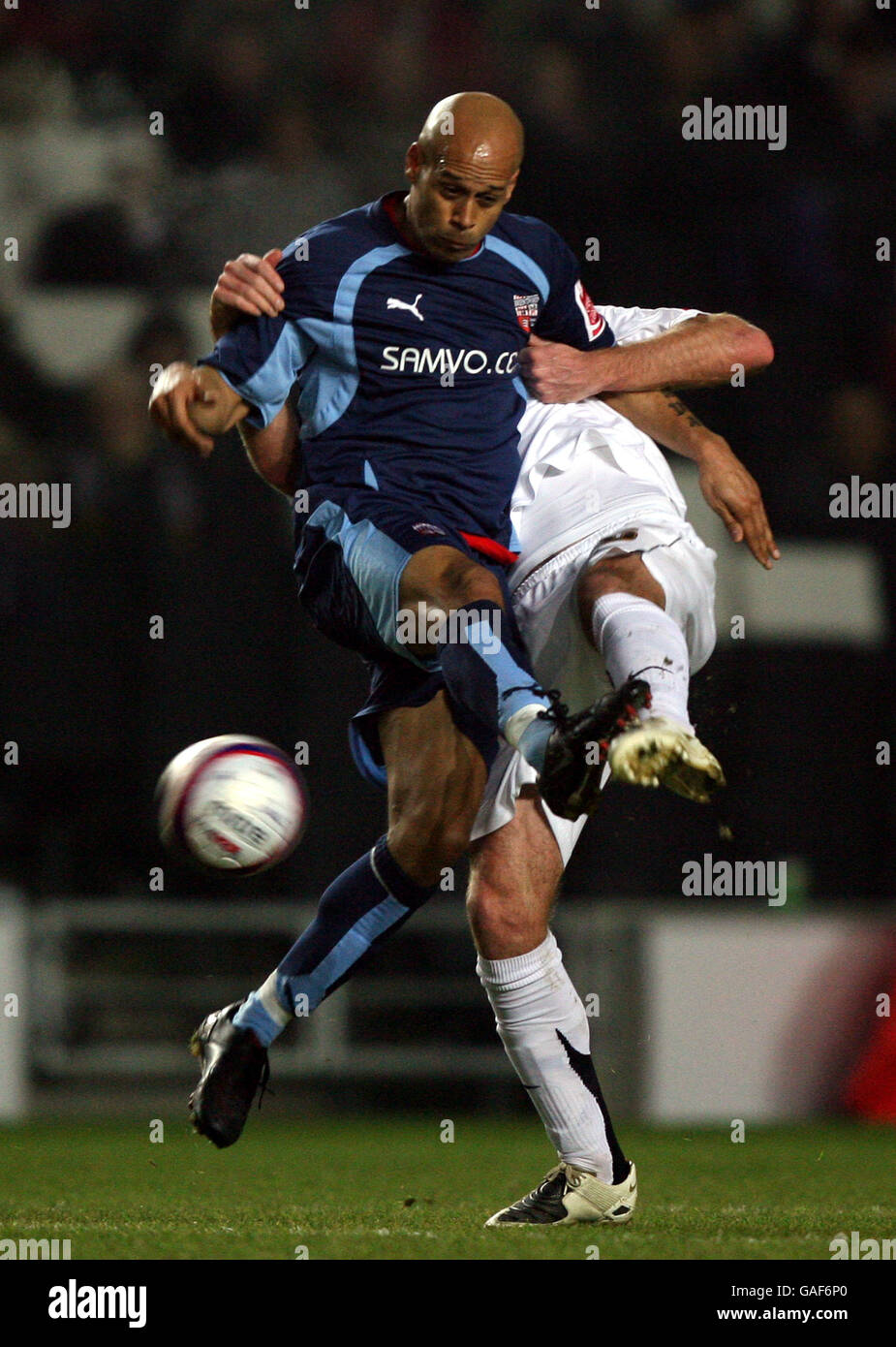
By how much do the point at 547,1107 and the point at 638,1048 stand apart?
112 inches

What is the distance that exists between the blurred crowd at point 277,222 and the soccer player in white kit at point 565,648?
9.84ft

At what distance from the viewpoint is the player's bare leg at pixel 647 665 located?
2.84m

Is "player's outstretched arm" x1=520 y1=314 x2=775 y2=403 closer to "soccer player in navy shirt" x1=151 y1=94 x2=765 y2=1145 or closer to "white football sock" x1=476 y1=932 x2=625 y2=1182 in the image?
"soccer player in navy shirt" x1=151 y1=94 x2=765 y2=1145

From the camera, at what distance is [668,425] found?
12.9ft

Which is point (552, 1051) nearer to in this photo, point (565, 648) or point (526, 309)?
point (565, 648)

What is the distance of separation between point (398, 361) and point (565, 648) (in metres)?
0.63

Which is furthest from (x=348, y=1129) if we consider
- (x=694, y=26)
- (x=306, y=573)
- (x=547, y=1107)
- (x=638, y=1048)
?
(x=694, y=26)

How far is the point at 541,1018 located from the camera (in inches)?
142
